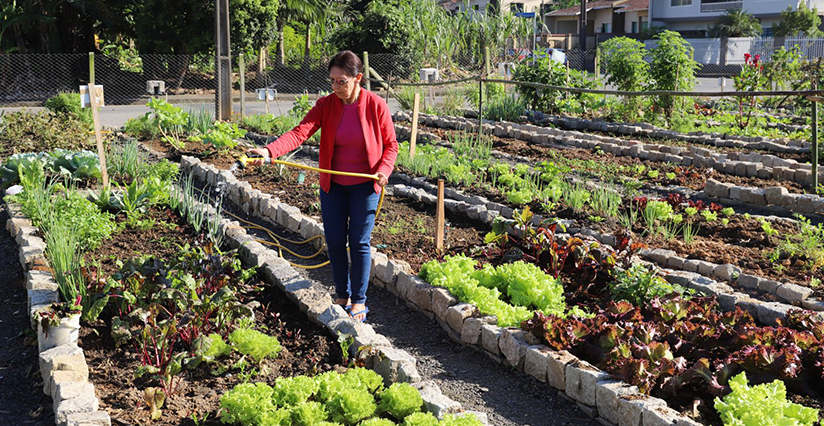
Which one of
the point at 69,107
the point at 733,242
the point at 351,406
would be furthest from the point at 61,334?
the point at 69,107

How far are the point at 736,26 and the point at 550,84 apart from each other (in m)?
29.7

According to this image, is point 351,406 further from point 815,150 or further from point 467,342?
point 815,150

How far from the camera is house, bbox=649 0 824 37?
41906 millimetres

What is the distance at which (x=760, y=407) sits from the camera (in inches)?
131

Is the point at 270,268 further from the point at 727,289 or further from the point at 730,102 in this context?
the point at 730,102

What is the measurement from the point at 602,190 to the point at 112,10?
1743 centimetres

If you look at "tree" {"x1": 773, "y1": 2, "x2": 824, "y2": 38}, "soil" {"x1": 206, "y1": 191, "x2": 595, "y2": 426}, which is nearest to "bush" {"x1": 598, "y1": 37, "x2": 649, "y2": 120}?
"soil" {"x1": 206, "y1": 191, "x2": 595, "y2": 426}

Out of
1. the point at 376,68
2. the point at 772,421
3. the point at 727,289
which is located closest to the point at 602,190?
the point at 727,289

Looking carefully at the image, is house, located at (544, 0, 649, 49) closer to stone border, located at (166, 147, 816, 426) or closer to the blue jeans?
stone border, located at (166, 147, 816, 426)

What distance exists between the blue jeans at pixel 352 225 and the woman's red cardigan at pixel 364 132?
8 cm

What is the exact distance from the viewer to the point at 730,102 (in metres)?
15.2

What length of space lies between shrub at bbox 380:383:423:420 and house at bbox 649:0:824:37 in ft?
140

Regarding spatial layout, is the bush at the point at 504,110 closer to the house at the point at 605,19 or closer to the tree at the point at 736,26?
the tree at the point at 736,26

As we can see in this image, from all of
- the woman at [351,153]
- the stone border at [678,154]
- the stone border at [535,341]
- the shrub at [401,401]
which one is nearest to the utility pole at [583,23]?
the stone border at [678,154]
